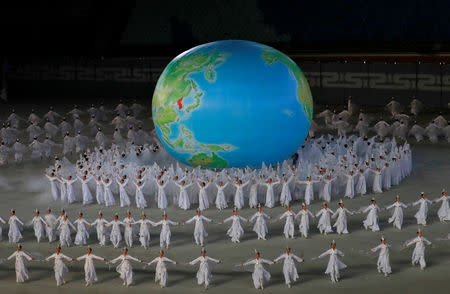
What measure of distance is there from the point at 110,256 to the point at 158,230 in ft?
5.87

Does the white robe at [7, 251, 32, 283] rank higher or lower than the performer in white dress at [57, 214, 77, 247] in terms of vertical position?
lower

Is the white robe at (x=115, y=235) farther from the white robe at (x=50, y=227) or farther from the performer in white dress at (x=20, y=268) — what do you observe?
the performer in white dress at (x=20, y=268)

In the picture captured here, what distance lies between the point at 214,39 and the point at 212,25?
35.1 inches

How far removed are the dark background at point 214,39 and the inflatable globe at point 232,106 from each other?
16.6m

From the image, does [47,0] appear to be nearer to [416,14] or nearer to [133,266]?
[416,14]

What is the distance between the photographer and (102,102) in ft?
124

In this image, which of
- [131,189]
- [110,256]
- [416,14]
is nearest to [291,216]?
[110,256]

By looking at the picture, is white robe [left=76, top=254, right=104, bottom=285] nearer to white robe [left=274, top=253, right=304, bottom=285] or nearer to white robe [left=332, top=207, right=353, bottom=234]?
white robe [left=274, top=253, right=304, bottom=285]

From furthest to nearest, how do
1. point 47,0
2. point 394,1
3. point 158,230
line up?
point 47,0 < point 394,1 < point 158,230

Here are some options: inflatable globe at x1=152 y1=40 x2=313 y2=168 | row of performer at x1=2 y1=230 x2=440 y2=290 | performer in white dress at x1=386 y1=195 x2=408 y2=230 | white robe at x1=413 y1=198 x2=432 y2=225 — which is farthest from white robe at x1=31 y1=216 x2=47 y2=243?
white robe at x1=413 y1=198 x2=432 y2=225

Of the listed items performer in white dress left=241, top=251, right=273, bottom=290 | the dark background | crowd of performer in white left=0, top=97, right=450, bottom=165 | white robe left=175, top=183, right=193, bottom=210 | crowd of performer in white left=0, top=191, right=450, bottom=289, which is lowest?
performer in white dress left=241, top=251, right=273, bottom=290

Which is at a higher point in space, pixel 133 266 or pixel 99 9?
pixel 99 9

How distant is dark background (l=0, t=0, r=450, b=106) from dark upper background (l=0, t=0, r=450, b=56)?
6 centimetres

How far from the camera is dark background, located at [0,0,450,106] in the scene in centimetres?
3569
